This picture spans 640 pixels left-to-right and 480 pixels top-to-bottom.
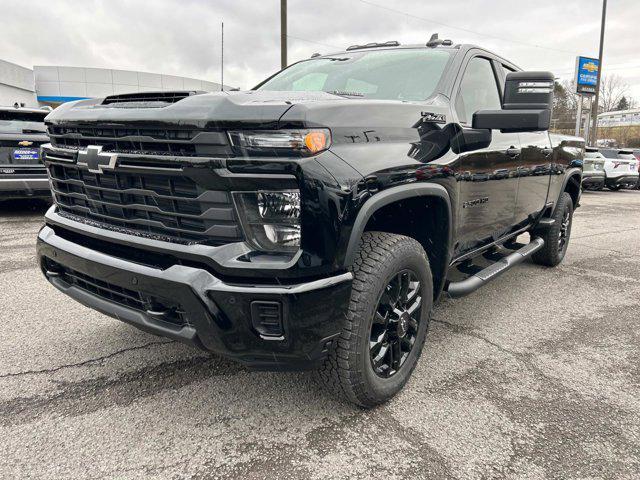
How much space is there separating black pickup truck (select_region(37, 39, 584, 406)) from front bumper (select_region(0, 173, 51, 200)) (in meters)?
4.76

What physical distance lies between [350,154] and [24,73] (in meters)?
38.2

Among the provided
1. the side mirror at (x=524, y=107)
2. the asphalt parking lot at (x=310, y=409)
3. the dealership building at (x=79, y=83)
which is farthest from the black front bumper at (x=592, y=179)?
the dealership building at (x=79, y=83)

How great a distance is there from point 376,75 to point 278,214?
169 centimetres

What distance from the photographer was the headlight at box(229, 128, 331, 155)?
1.88m

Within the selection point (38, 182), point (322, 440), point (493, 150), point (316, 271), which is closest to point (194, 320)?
point (316, 271)

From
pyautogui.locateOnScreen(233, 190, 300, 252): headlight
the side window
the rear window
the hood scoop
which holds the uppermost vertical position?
the side window

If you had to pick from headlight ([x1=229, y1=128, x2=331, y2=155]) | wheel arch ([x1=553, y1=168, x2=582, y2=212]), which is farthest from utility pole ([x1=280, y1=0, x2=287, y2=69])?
headlight ([x1=229, y1=128, x2=331, y2=155])

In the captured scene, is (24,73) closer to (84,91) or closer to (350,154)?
(84,91)

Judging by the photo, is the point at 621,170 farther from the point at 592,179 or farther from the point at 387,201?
the point at 387,201

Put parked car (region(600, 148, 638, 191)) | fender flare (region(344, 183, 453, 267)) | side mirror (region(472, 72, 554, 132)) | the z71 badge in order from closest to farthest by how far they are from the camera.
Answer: fender flare (region(344, 183, 453, 267)), the z71 badge, side mirror (region(472, 72, 554, 132)), parked car (region(600, 148, 638, 191))

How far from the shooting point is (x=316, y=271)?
191 cm


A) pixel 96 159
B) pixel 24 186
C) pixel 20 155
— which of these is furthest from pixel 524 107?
pixel 20 155

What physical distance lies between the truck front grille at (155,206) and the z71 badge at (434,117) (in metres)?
1.21

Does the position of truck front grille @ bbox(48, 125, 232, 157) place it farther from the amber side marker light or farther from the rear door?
the rear door
